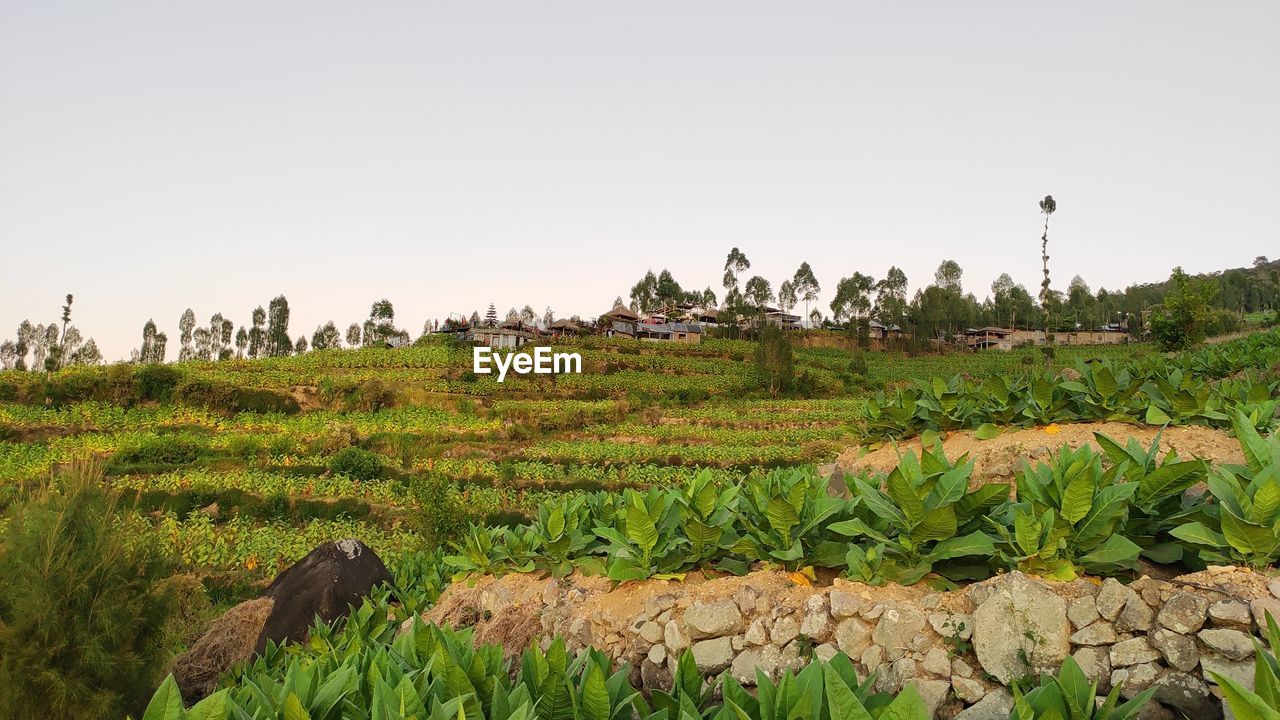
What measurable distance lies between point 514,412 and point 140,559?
24.7 m

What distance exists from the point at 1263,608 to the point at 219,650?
7.26 meters

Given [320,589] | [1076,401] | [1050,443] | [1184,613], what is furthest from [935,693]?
[320,589]

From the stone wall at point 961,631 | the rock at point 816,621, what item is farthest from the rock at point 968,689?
the rock at point 816,621

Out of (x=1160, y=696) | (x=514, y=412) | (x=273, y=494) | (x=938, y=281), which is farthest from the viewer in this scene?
(x=938, y=281)

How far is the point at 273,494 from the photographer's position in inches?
654

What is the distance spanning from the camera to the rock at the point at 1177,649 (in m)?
2.22

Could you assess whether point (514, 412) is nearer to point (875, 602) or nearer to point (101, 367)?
point (101, 367)

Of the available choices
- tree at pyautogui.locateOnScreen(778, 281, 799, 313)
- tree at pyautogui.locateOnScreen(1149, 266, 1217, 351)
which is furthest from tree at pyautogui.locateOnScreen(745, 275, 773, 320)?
tree at pyautogui.locateOnScreen(1149, 266, 1217, 351)

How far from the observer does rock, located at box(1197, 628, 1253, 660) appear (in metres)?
2.10

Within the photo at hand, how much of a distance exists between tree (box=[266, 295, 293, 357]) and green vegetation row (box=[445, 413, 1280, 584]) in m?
92.0

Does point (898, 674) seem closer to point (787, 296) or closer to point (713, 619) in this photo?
point (713, 619)

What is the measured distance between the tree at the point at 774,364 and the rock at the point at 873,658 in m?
35.2

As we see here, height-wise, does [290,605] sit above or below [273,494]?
above

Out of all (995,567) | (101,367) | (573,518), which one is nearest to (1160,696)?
(995,567)
